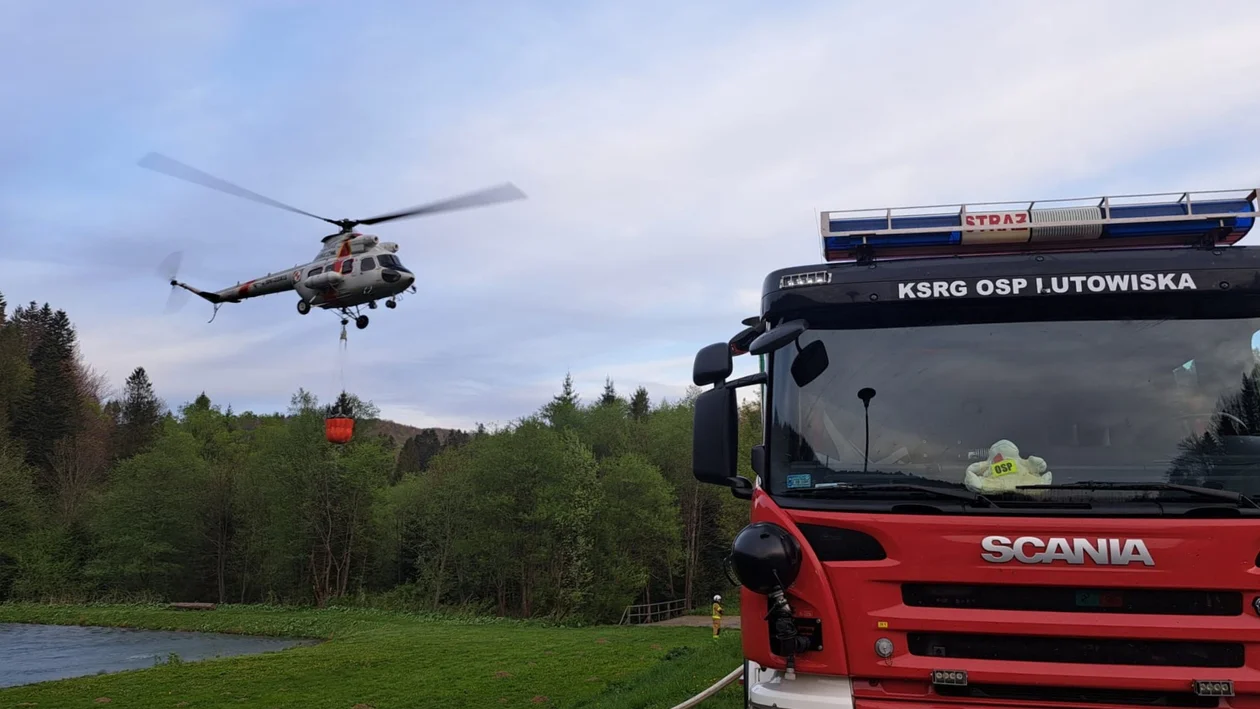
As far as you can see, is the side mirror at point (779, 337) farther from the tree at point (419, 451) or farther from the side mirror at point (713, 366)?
the tree at point (419, 451)

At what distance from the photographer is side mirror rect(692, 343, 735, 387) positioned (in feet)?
16.9

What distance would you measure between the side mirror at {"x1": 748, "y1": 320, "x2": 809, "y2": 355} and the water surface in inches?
1015

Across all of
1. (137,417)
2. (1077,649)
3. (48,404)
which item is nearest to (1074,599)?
(1077,649)

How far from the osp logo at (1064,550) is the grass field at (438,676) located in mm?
7539

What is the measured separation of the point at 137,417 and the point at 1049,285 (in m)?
97.2

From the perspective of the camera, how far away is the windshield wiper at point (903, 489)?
14.5 ft

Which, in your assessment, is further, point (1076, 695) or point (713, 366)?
point (713, 366)

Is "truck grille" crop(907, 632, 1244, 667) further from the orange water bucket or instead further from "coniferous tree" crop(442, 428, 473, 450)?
"coniferous tree" crop(442, 428, 473, 450)

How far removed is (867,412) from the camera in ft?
16.1

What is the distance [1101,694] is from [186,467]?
230 feet

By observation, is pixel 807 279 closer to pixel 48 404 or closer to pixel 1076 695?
pixel 1076 695

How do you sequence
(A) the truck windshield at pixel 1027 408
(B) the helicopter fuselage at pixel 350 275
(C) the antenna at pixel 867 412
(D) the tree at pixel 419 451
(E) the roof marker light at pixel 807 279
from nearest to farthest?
1. (A) the truck windshield at pixel 1027 408
2. (C) the antenna at pixel 867 412
3. (E) the roof marker light at pixel 807 279
4. (B) the helicopter fuselage at pixel 350 275
5. (D) the tree at pixel 419 451

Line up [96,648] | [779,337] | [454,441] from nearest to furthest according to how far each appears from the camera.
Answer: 1. [779,337]
2. [96,648]
3. [454,441]

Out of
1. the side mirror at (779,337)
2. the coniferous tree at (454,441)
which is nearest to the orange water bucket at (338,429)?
the side mirror at (779,337)
